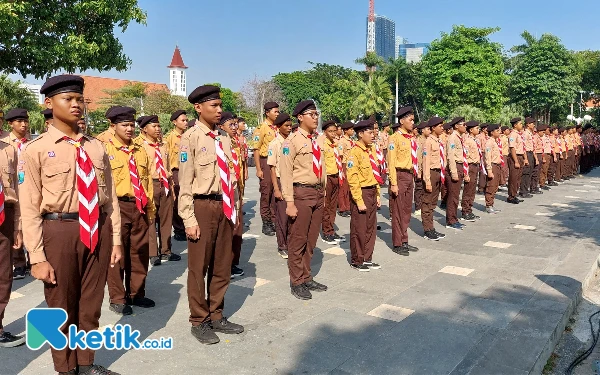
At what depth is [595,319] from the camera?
4.63m

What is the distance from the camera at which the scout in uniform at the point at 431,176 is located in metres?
7.71

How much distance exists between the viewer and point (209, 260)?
13.0 ft

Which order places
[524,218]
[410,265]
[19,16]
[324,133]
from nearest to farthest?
[410,265]
[324,133]
[524,218]
[19,16]

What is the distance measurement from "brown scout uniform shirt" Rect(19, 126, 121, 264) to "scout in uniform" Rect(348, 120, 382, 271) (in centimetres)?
348

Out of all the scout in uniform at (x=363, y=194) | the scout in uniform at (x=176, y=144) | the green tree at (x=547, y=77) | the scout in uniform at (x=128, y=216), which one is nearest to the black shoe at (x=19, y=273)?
the scout in uniform at (x=128, y=216)

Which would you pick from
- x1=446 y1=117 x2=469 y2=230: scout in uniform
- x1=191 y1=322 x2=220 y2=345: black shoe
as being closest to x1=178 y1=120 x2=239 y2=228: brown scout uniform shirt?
x1=191 y1=322 x2=220 y2=345: black shoe

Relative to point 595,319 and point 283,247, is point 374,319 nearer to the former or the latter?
point 595,319

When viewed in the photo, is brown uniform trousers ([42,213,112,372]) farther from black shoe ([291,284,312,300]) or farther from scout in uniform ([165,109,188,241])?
scout in uniform ([165,109,188,241])

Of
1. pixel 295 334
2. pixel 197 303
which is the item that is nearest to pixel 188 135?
pixel 197 303

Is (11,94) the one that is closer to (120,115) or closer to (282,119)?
(282,119)

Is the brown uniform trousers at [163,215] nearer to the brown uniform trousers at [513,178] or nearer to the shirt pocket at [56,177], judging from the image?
the shirt pocket at [56,177]

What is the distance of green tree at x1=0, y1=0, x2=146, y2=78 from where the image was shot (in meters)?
11.2

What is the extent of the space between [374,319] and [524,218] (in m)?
6.49

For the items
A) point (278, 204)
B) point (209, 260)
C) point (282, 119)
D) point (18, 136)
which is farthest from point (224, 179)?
point (18, 136)
